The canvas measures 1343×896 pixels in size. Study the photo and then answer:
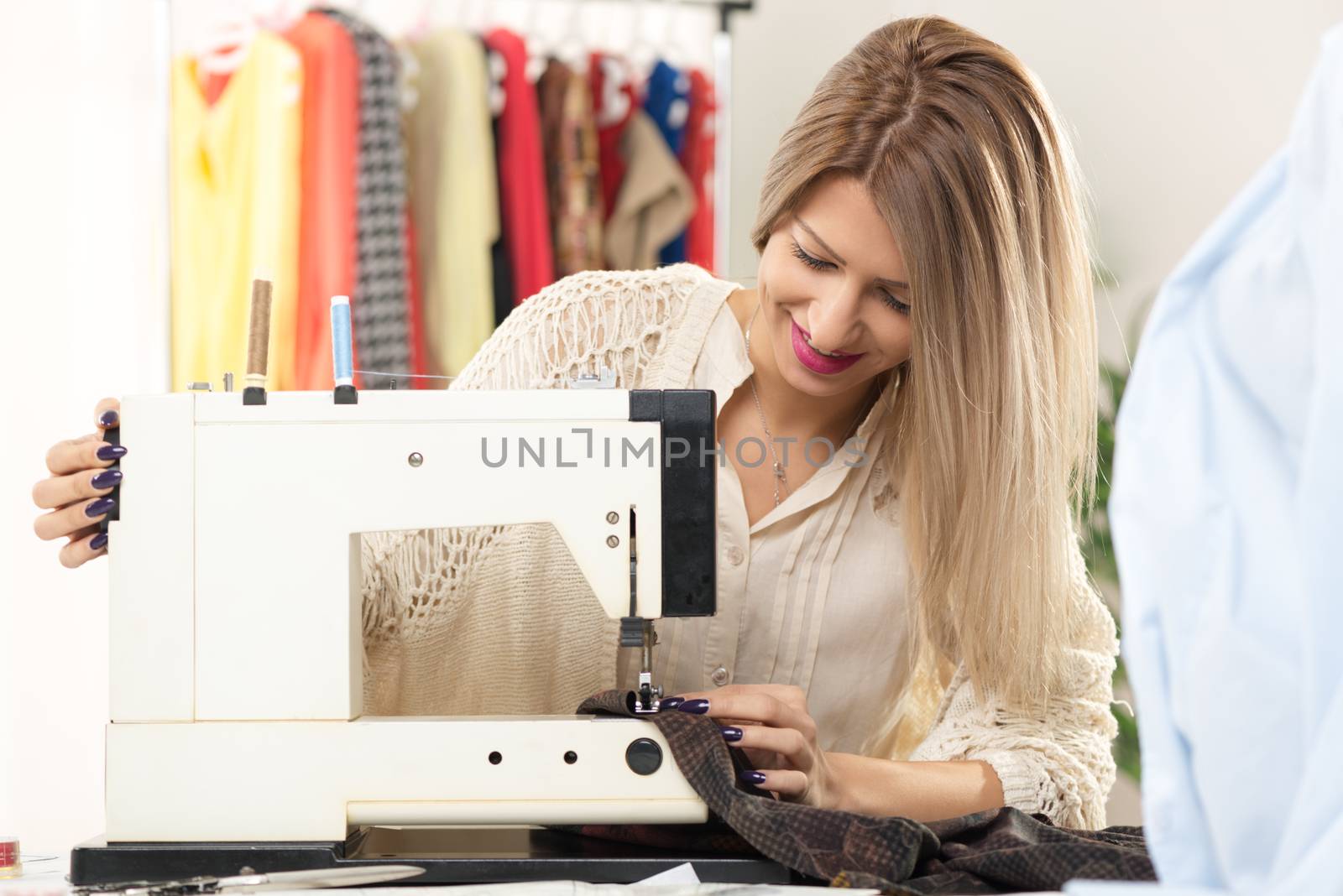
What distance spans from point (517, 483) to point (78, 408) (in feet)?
5.00

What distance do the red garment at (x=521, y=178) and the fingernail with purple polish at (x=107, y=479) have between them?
143cm

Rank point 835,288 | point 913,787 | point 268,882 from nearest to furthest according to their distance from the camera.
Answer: point 268,882 → point 913,787 → point 835,288

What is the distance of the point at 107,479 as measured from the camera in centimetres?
102

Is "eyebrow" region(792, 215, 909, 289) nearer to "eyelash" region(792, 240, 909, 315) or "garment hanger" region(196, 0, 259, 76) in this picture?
"eyelash" region(792, 240, 909, 315)

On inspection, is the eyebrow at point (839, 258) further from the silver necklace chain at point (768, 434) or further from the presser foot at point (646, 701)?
the presser foot at point (646, 701)

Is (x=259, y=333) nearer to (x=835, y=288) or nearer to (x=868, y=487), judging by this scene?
(x=835, y=288)

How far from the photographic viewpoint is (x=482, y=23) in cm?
250

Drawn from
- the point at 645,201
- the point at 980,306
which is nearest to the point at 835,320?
the point at 980,306

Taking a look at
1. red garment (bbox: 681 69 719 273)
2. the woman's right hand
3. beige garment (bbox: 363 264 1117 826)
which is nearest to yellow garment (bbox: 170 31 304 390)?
red garment (bbox: 681 69 719 273)

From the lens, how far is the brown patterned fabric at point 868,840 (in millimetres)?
876

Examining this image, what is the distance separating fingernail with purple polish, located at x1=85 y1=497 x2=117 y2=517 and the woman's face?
715 mm

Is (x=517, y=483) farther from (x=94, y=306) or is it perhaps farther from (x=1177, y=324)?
(x=94, y=306)

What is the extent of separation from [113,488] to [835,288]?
746mm

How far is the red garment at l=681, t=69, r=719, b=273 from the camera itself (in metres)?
2.55
